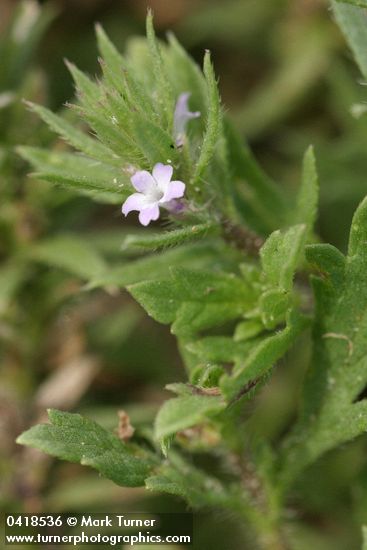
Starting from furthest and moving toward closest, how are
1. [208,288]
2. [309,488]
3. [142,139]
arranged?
[309,488] < [208,288] < [142,139]

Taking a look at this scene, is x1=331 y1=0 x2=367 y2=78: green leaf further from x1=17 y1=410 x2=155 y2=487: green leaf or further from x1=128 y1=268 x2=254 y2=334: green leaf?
x1=17 y1=410 x2=155 y2=487: green leaf

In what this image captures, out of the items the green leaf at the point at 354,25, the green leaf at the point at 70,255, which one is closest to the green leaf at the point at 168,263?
the green leaf at the point at 70,255

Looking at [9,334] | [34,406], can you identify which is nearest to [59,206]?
[9,334]

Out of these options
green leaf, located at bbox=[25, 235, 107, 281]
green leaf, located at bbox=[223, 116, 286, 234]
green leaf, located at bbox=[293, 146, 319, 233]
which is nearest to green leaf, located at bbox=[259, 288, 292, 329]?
green leaf, located at bbox=[293, 146, 319, 233]

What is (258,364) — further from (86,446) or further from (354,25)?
(354,25)

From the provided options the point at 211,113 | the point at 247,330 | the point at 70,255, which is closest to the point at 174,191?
the point at 211,113

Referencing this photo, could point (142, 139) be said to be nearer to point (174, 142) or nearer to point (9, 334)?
point (174, 142)

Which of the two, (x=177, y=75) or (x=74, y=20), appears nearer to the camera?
(x=177, y=75)
